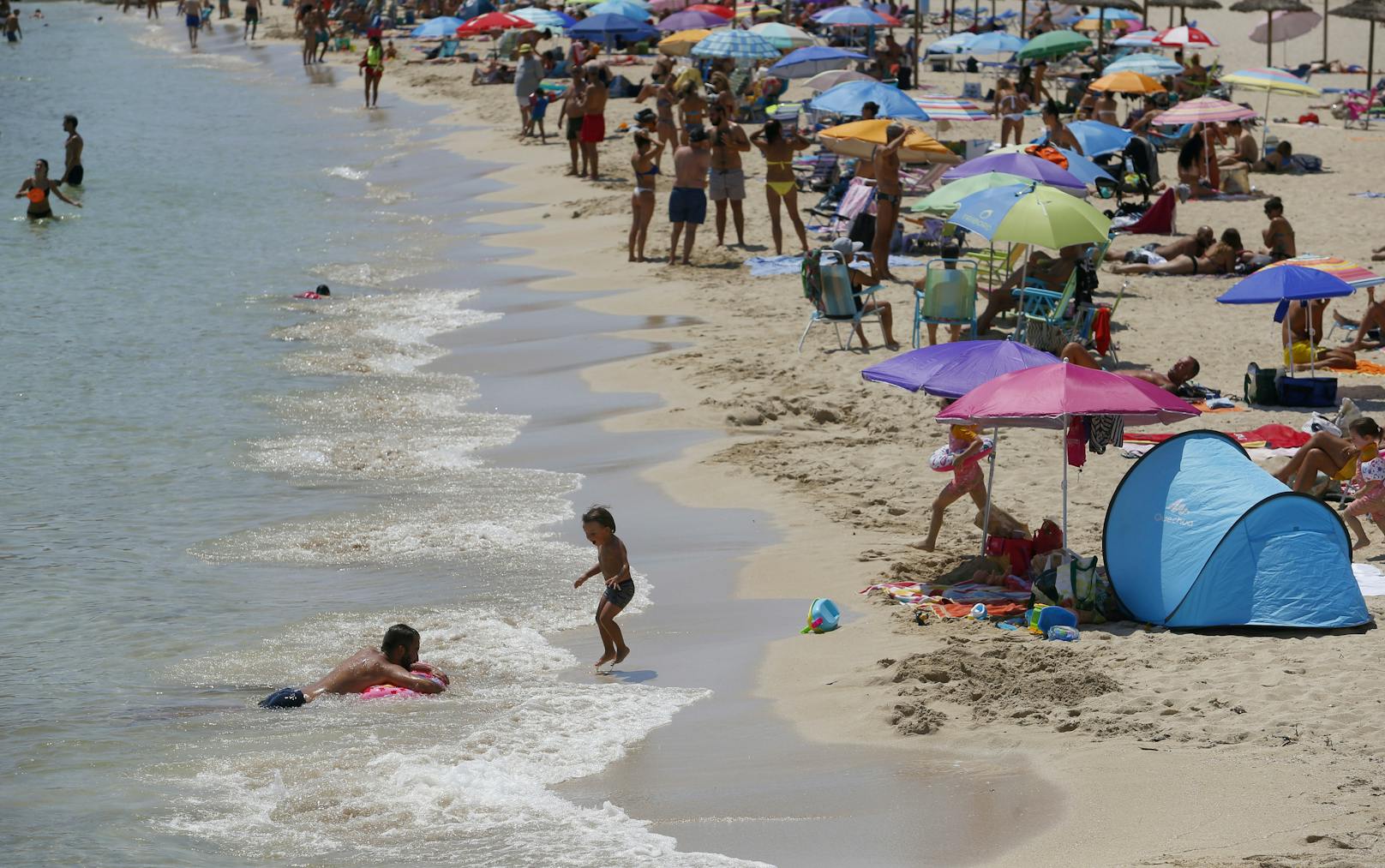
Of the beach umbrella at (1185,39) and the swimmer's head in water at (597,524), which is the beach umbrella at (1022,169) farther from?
the beach umbrella at (1185,39)

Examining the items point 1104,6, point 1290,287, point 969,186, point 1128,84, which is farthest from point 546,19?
point 1290,287

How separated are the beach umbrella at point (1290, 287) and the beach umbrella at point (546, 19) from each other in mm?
23701

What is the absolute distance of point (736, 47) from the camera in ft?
80.7

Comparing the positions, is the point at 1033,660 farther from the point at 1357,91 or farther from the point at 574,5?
the point at 574,5

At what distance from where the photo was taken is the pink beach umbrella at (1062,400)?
776 cm

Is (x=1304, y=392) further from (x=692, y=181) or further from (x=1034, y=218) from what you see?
(x=692, y=181)

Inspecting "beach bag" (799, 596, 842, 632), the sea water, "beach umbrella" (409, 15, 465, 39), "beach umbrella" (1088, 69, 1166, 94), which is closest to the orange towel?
the sea water

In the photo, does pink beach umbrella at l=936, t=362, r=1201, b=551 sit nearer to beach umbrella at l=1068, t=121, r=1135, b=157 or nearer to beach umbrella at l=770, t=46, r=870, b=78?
Answer: beach umbrella at l=1068, t=121, r=1135, b=157

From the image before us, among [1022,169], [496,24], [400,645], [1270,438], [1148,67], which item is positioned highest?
[496,24]

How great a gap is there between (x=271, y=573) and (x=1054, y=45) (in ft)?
71.2

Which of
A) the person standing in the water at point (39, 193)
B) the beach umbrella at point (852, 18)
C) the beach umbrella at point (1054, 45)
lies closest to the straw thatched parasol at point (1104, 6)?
the beach umbrella at point (1054, 45)

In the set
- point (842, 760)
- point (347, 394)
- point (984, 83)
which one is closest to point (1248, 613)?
point (842, 760)

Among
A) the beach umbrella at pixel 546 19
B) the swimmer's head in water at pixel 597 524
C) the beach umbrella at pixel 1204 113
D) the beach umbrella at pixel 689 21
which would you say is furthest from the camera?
the beach umbrella at pixel 546 19

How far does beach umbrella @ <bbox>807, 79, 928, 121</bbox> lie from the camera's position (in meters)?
18.8
